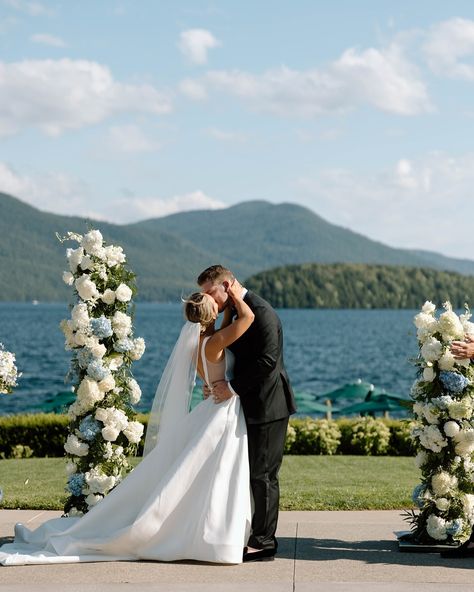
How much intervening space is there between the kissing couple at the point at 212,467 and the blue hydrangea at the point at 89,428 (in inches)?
38.5

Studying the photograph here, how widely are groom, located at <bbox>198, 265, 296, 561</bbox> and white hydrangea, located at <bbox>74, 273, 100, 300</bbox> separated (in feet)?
4.73

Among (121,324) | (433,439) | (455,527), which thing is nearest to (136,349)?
(121,324)

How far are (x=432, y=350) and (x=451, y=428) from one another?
672 mm

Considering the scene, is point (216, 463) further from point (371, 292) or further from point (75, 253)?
point (371, 292)

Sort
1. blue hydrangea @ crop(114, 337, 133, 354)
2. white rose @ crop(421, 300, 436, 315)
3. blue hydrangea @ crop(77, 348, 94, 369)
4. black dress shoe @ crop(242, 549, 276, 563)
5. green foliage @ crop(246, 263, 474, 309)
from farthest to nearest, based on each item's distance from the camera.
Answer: green foliage @ crop(246, 263, 474, 309) → blue hydrangea @ crop(114, 337, 133, 354) → blue hydrangea @ crop(77, 348, 94, 369) → white rose @ crop(421, 300, 436, 315) → black dress shoe @ crop(242, 549, 276, 563)

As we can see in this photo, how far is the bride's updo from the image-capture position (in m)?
7.41

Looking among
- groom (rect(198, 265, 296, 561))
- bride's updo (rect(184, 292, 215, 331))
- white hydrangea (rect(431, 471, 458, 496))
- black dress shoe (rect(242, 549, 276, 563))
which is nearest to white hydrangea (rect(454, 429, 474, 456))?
white hydrangea (rect(431, 471, 458, 496))

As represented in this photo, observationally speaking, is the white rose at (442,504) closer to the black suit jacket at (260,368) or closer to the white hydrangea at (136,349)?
the black suit jacket at (260,368)

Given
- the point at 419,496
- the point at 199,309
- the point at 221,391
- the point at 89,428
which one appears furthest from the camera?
the point at 89,428

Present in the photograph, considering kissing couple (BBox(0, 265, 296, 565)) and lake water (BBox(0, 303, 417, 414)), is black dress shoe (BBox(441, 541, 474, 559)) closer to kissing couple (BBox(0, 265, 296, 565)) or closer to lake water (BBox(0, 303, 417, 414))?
kissing couple (BBox(0, 265, 296, 565))

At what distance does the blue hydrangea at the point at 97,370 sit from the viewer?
8.50 m

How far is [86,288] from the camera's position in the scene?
28.1 ft

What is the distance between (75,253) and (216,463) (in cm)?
254

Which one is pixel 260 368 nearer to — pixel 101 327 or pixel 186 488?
pixel 186 488
